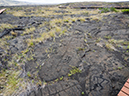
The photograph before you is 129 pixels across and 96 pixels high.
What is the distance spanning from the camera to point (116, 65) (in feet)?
10.8

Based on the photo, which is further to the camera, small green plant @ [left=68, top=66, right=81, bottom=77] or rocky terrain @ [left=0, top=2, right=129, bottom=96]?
small green plant @ [left=68, top=66, right=81, bottom=77]

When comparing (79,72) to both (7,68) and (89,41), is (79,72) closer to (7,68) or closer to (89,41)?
(89,41)

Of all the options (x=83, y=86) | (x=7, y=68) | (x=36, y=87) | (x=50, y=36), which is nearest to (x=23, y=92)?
(x=36, y=87)

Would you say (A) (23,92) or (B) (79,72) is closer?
(A) (23,92)

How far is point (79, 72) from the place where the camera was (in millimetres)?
3172

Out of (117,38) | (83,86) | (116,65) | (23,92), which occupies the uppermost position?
(117,38)

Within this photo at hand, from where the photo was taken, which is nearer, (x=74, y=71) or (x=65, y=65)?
(x=74, y=71)

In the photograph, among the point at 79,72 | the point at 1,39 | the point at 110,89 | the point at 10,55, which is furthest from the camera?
the point at 1,39

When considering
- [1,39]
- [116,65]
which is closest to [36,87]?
[116,65]

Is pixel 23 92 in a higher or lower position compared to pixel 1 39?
lower

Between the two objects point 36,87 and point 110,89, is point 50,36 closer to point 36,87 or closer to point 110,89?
point 36,87

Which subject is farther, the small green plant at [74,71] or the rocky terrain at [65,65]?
the small green plant at [74,71]

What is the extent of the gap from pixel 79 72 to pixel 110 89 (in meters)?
1.13

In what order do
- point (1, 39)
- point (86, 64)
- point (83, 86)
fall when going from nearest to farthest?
point (83, 86) → point (86, 64) → point (1, 39)
